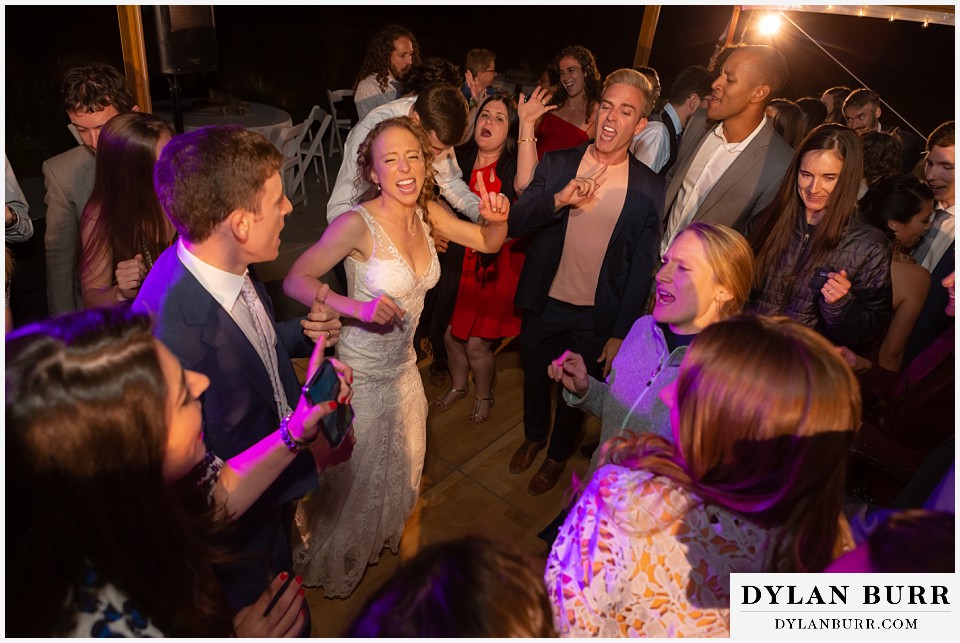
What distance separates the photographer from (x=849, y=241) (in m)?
2.34

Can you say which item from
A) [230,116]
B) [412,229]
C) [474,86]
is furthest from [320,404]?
[230,116]

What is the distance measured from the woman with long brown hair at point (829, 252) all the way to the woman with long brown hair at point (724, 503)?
52.7 inches

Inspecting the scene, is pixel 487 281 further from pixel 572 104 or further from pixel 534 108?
pixel 572 104

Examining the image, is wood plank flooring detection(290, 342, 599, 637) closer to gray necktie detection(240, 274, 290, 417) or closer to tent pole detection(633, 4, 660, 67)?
gray necktie detection(240, 274, 290, 417)

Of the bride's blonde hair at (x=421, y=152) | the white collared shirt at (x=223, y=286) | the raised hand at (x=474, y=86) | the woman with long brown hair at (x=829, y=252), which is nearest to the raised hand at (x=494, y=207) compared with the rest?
the bride's blonde hair at (x=421, y=152)

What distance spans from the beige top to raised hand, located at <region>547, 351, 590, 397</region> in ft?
3.09

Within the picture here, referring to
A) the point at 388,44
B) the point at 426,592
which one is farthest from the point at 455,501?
the point at 388,44

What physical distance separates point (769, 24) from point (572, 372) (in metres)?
5.64

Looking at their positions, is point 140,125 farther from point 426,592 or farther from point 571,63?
point 571,63

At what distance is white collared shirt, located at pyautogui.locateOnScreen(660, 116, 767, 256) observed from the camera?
123 inches

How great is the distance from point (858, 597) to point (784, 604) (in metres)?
0.11

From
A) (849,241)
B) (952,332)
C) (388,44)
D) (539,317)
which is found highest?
(388,44)

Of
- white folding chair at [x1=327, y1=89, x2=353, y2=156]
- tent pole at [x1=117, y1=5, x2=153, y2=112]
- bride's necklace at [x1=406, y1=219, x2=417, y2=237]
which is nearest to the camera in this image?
bride's necklace at [x1=406, y1=219, x2=417, y2=237]

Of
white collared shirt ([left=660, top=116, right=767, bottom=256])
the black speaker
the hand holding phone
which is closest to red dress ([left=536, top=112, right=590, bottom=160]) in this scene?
white collared shirt ([left=660, top=116, right=767, bottom=256])
